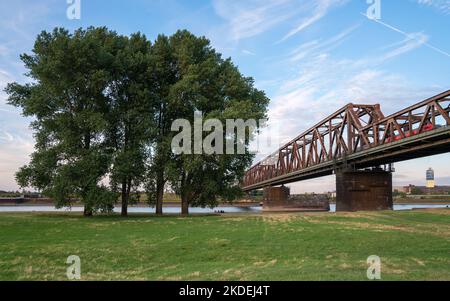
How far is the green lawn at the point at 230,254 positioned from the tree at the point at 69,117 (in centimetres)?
1214

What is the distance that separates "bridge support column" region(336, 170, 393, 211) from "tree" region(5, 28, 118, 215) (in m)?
Answer: 28.5

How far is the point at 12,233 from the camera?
2127 cm

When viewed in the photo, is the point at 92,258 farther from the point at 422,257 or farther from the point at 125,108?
the point at 125,108

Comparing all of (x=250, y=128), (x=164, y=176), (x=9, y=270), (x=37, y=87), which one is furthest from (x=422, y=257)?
(x=37, y=87)

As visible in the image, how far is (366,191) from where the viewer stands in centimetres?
5106

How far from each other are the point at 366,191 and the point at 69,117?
1334 inches

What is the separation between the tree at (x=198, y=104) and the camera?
3750cm
